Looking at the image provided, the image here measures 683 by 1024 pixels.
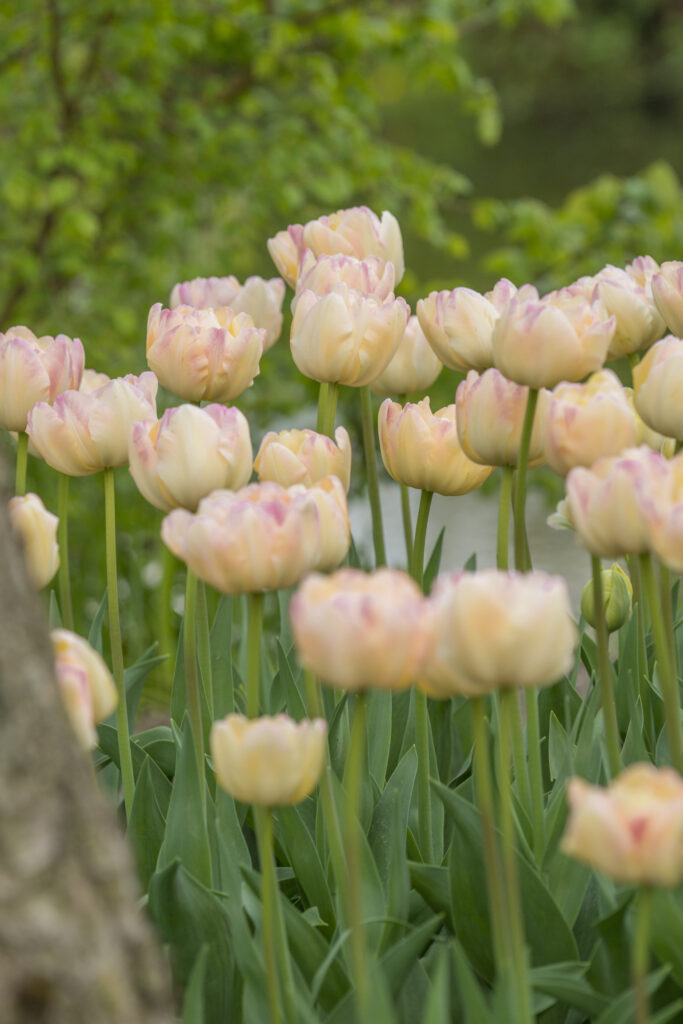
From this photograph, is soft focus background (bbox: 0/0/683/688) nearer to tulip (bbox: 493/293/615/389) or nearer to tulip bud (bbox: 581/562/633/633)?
tulip bud (bbox: 581/562/633/633)

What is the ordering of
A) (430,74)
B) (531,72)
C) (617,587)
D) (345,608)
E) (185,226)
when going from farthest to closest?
(531,72) → (185,226) → (430,74) → (617,587) → (345,608)

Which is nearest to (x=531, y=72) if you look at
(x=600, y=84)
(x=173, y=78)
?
(x=600, y=84)

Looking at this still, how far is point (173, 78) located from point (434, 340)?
3162mm

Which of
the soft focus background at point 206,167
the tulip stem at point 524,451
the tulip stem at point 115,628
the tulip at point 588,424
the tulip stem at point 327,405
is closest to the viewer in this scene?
the tulip at point 588,424

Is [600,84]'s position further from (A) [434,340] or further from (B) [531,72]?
(A) [434,340]

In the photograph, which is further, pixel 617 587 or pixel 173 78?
pixel 173 78

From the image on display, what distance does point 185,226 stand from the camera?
3.51 metres

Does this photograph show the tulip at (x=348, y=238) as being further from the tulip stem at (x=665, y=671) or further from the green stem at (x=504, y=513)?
the tulip stem at (x=665, y=671)

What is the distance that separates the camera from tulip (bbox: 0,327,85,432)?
3.34ft

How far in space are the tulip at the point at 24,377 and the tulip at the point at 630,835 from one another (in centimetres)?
64

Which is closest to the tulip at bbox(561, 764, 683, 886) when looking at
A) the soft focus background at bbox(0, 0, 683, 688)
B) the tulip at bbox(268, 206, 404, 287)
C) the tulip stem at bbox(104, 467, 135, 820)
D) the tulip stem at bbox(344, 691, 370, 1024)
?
the tulip stem at bbox(344, 691, 370, 1024)

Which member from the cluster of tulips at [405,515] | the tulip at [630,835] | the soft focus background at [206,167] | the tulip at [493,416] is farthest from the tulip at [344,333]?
the soft focus background at [206,167]

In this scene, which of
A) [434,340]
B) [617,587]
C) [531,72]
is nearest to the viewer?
[434,340]

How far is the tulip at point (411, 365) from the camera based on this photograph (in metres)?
1.21
